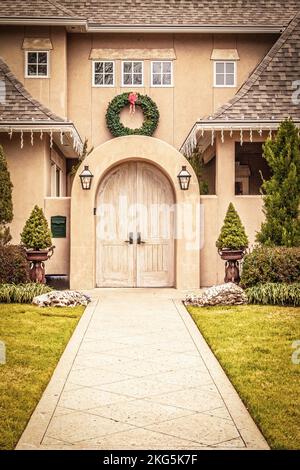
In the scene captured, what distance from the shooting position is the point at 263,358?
7547mm

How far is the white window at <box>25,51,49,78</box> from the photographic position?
751 inches

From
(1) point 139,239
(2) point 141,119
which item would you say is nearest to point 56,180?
(2) point 141,119

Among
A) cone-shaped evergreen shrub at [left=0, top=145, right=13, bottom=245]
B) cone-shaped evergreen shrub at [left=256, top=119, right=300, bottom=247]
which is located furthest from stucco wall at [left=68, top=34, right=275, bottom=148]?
cone-shaped evergreen shrub at [left=256, top=119, right=300, bottom=247]

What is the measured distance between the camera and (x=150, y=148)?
576 inches

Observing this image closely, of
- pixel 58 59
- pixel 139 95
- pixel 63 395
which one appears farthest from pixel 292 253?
pixel 58 59

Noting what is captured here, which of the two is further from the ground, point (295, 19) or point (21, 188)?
point (295, 19)

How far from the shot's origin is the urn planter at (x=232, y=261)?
13094 mm

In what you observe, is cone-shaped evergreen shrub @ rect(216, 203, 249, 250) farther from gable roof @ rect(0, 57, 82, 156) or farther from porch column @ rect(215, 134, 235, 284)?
gable roof @ rect(0, 57, 82, 156)

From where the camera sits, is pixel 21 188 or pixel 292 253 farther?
pixel 21 188

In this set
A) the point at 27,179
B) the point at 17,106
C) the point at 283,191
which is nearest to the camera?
the point at 283,191

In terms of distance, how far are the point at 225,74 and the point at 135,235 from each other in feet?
26.0

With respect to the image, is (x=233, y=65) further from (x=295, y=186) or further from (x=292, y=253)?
(x=292, y=253)

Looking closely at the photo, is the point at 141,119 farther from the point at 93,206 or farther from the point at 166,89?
the point at 93,206

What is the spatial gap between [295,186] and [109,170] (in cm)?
459
